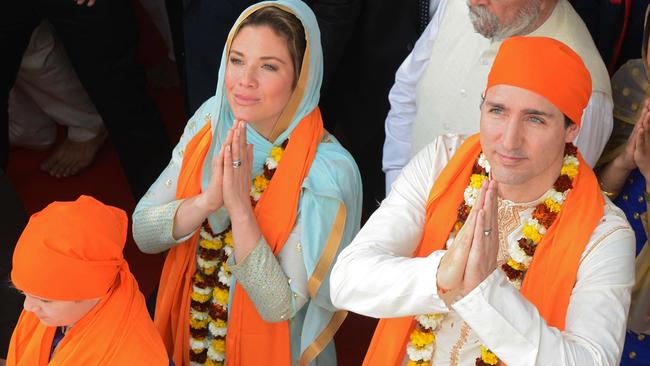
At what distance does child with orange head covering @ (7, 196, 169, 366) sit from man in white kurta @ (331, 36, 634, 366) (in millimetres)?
585

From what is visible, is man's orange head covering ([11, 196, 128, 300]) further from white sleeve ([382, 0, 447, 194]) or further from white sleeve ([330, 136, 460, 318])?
white sleeve ([382, 0, 447, 194])

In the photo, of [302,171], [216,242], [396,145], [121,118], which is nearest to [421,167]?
[302,171]

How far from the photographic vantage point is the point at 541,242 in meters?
2.58

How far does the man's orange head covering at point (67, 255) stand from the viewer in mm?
2564

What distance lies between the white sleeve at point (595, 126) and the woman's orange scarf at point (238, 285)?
846 millimetres

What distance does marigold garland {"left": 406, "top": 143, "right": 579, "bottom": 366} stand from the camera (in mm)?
2590

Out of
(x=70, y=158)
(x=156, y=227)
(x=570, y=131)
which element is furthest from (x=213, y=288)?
(x=70, y=158)

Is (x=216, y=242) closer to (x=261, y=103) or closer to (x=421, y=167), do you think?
(x=261, y=103)

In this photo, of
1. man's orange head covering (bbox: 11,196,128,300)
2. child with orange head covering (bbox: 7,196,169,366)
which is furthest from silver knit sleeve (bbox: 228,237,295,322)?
man's orange head covering (bbox: 11,196,128,300)

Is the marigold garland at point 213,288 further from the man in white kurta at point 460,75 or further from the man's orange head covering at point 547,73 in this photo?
the man's orange head covering at point 547,73

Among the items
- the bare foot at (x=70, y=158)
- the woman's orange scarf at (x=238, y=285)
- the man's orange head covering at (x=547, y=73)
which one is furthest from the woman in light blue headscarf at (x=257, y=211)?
the bare foot at (x=70, y=158)

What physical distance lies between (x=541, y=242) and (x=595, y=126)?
0.72 m

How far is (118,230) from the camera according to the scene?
2.71 meters

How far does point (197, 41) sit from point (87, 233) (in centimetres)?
180
